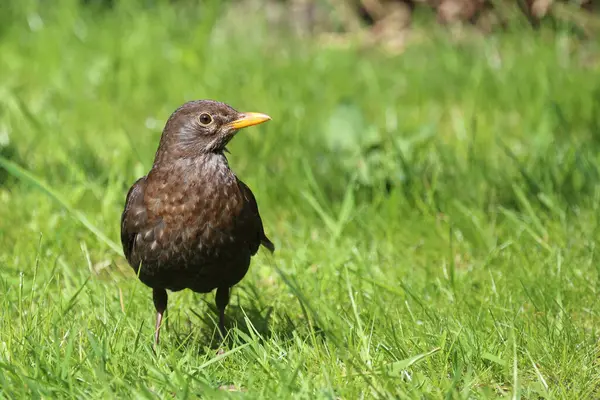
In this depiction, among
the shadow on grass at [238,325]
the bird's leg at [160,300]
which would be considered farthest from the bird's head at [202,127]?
the shadow on grass at [238,325]

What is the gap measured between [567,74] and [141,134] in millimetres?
2943

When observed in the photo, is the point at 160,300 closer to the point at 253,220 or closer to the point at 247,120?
the point at 253,220

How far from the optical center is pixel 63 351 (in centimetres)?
351

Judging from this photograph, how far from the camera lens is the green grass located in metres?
3.39

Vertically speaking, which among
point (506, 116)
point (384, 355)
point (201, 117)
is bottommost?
point (506, 116)

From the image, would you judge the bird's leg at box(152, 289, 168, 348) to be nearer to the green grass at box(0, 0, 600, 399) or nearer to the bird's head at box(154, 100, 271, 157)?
the green grass at box(0, 0, 600, 399)

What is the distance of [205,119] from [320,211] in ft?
3.46

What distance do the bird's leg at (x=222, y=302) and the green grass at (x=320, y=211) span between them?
0.10 meters

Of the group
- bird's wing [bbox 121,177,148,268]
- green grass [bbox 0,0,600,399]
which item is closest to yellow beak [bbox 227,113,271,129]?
bird's wing [bbox 121,177,148,268]

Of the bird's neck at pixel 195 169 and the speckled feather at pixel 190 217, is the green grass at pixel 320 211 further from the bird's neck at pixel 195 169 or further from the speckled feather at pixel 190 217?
the bird's neck at pixel 195 169

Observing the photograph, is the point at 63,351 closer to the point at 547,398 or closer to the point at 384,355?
the point at 384,355

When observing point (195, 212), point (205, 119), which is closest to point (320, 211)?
point (205, 119)

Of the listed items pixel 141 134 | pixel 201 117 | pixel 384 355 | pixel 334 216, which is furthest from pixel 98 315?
pixel 141 134

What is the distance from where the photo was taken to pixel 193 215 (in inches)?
147
